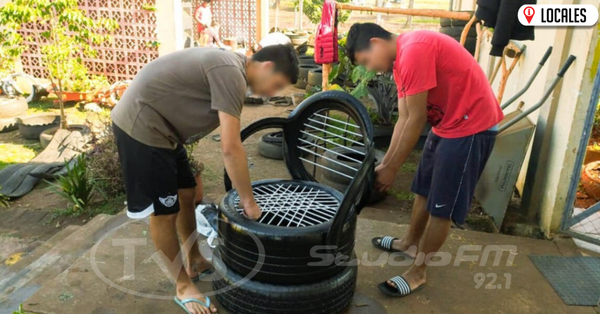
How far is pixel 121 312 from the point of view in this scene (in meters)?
2.45

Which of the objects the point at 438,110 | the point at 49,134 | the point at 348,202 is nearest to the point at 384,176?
the point at 438,110

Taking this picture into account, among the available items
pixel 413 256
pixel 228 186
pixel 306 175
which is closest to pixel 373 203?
pixel 413 256

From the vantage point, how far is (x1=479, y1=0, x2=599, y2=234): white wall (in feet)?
10.5

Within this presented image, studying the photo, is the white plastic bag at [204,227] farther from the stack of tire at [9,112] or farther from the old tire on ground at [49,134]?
the stack of tire at [9,112]

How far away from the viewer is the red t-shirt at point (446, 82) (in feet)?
7.79

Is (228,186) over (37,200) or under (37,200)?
over

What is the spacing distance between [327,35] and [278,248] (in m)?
4.36

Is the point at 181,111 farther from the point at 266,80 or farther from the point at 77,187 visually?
the point at 77,187

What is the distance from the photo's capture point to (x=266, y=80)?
2.24 meters

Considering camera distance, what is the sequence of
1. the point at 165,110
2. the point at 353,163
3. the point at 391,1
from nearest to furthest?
1. the point at 165,110
2. the point at 353,163
3. the point at 391,1

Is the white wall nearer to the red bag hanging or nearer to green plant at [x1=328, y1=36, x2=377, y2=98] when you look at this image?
green plant at [x1=328, y1=36, x2=377, y2=98]

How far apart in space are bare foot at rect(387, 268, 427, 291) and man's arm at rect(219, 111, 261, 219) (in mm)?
1066

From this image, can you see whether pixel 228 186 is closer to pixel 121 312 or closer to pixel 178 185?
pixel 178 185

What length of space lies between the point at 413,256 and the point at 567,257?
113cm
